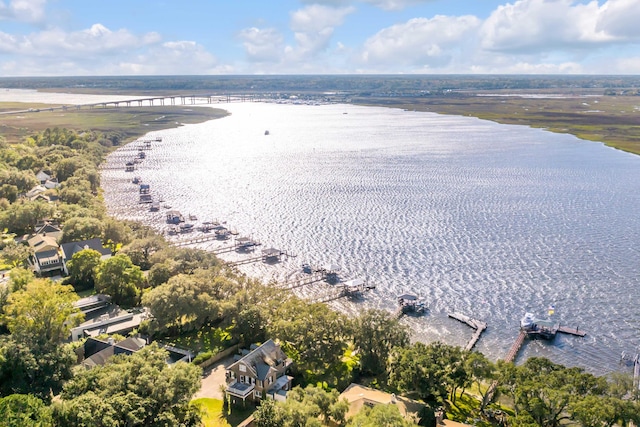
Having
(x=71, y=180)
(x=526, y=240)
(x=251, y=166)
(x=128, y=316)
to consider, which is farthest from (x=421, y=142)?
(x=128, y=316)

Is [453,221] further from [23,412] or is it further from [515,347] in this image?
[23,412]

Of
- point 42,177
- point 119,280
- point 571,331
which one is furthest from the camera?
point 42,177

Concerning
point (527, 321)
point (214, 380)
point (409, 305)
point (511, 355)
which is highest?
point (527, 321)

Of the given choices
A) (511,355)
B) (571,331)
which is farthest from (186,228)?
(571,331)

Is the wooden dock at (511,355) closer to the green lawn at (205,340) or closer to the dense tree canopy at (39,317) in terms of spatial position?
the green lawn at (205,340)

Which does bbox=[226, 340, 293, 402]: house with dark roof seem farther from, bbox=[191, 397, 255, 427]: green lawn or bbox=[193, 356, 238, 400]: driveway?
bbox=[193, 356, 238, 400]: driveway
